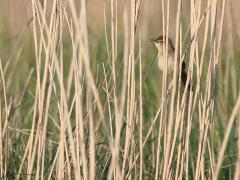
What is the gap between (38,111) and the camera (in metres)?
3.45

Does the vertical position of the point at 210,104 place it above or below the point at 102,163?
above

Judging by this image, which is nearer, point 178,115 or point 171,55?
point 178,115

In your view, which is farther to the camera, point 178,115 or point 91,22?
point 91,22

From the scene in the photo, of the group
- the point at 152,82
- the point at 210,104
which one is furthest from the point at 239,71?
the point at 210,104

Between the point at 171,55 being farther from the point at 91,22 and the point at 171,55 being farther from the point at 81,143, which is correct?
the point at 91,22

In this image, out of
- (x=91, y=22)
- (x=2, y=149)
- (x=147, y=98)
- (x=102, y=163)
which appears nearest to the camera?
(x=2, y=149)

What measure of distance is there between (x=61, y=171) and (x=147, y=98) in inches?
97.6

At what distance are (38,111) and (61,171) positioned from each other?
1.09 ft

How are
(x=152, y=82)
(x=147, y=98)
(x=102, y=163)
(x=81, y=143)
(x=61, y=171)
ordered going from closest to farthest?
(x=81, y=143)
(x=61, y=171)
(x=102, y=163)
(x=147, y=98)
(x=152, y=82)

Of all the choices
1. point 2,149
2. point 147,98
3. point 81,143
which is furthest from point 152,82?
point 81,143

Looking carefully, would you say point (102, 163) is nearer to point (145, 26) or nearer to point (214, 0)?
point (214, 0)

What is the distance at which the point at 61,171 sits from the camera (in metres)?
3.30

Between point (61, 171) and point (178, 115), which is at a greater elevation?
point (178, 115)

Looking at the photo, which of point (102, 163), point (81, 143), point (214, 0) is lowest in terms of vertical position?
point (102, 163)
